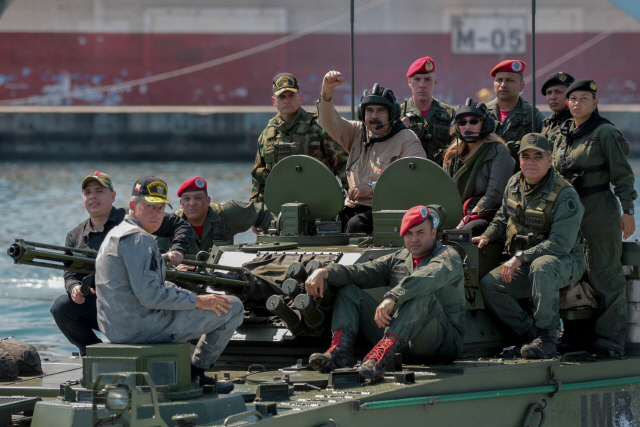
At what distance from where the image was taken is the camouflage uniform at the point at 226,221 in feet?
31.3

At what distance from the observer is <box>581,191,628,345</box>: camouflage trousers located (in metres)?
8.30

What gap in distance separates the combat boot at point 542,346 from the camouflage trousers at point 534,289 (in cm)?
7

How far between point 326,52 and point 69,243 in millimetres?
35058

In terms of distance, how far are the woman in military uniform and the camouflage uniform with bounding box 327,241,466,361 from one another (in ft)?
Result: 3.75

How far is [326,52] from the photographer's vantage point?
1661 inches

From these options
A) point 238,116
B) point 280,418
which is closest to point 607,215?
point 280,418

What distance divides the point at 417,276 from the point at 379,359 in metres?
0.59

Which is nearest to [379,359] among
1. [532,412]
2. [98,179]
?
[532,412]

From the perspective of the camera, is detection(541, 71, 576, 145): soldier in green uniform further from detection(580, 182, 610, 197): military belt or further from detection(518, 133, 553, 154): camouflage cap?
detection(518, 133, 553, 154): camouflage cap

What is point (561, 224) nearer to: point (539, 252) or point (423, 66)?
point (539, 252)

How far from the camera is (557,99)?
896 cm

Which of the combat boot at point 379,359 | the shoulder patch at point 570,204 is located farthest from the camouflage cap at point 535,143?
the combat boot at point 379,359

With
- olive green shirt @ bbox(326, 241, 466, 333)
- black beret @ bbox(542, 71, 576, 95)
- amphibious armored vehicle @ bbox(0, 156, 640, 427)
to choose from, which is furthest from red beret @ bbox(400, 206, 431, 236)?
black beret @ bbox(542, 71, 576, 95)

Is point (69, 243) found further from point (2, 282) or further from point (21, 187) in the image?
point (21, 187)
